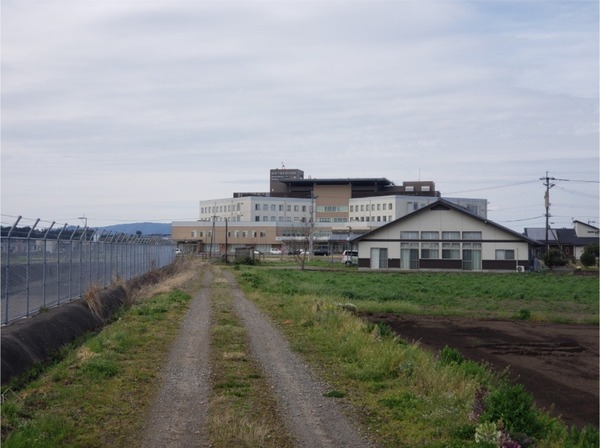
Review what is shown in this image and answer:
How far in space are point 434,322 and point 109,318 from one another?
1108 centimetres

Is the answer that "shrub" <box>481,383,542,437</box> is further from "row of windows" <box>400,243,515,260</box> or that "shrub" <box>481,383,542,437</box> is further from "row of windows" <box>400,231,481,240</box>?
"row of windows" <box>400,243,515,260</box>

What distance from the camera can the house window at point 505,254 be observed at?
190ft

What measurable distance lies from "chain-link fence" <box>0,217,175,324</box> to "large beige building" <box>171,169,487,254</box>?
243ft

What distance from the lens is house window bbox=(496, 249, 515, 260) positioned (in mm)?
57844

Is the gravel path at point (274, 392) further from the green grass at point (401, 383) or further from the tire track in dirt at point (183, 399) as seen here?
the green grass at point (401, 383)

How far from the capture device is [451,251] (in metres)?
59.1

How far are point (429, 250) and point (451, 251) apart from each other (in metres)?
1.84

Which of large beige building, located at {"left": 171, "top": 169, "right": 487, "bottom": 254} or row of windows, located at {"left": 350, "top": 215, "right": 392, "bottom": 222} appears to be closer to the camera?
row of windows, located at {"left": 350, "top": 215, "right": 392, "bottom": 222}

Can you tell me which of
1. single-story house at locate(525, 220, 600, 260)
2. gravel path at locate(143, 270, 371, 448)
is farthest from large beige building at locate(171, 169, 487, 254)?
gravel path at locate(143, 270, 371, 448)

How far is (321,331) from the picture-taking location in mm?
15766

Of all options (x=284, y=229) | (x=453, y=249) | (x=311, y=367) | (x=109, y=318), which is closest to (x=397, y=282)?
(x=453, y=249)

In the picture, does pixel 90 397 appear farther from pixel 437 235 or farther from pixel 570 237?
pixel 570 237

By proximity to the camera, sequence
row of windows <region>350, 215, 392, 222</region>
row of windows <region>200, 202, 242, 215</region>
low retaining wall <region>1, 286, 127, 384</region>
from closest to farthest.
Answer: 1. low retaining wall <region>1, 286, 127, 384</region>
2. row of windows <region>350, 215, 392, 222</region>
3. row of windows <region>200, 202, 242, 215</region>

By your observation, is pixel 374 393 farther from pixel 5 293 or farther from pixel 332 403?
pixel 5 293
